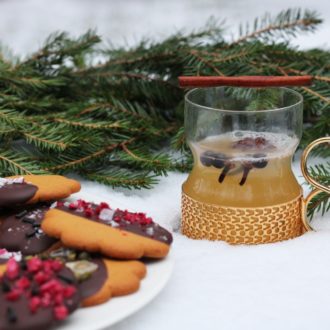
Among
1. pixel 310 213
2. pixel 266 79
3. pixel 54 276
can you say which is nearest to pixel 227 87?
pixel 266 79

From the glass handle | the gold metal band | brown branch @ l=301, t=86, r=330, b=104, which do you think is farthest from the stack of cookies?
brown branch @ l=301, t=86, r=330, b=104

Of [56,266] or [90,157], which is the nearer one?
[56,266]

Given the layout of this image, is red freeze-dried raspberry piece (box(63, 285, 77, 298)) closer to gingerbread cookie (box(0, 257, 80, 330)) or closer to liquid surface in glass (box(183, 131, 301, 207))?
gingerbread cookie (box(0, 257, 80, 330))

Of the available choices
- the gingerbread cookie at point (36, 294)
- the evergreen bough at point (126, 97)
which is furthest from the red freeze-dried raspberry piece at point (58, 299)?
the evergreen bough at point (126, 97)

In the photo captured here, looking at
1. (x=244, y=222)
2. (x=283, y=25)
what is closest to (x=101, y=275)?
(x=244, y=222)

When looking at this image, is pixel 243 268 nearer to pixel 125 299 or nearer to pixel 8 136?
pixel 125 299

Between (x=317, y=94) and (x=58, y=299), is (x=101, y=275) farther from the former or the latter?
(x=317, y=94)
